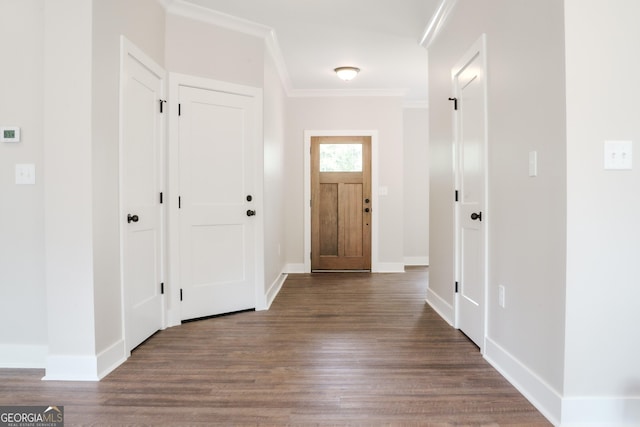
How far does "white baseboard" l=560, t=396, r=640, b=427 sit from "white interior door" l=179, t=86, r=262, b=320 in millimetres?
2619

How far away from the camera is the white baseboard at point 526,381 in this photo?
1722 millimetres

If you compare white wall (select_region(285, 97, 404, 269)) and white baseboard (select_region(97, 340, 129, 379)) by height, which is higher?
white wall (select_region(285, 97, 404, 269))

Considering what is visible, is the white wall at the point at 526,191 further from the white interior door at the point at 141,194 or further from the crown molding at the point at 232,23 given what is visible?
the white interior door at the point at 141,194

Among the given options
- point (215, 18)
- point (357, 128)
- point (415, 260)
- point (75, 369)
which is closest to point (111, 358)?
point (75, 369)

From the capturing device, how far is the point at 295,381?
2.14m

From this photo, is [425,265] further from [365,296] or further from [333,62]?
[333,62]

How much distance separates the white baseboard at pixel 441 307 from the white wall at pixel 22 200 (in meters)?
2.90

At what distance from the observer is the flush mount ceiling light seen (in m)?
4.71

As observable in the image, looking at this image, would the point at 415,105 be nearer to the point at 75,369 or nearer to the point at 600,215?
the point at 600,215

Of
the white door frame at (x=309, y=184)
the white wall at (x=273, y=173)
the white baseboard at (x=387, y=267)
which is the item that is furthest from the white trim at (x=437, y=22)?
the white baseboard at (x=387, y=267)

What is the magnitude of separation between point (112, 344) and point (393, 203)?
14.2 feet

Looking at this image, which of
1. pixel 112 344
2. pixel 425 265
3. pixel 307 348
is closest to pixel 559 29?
pixel 307 348

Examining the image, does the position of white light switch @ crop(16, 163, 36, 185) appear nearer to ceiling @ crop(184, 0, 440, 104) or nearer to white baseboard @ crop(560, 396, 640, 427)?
ceiling @ crop(184, 0, 440, 104)

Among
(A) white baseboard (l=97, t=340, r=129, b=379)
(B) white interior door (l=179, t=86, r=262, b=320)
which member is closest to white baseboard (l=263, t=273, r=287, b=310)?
(B) white interior door (l=179, t=86, r=262, b=320)
